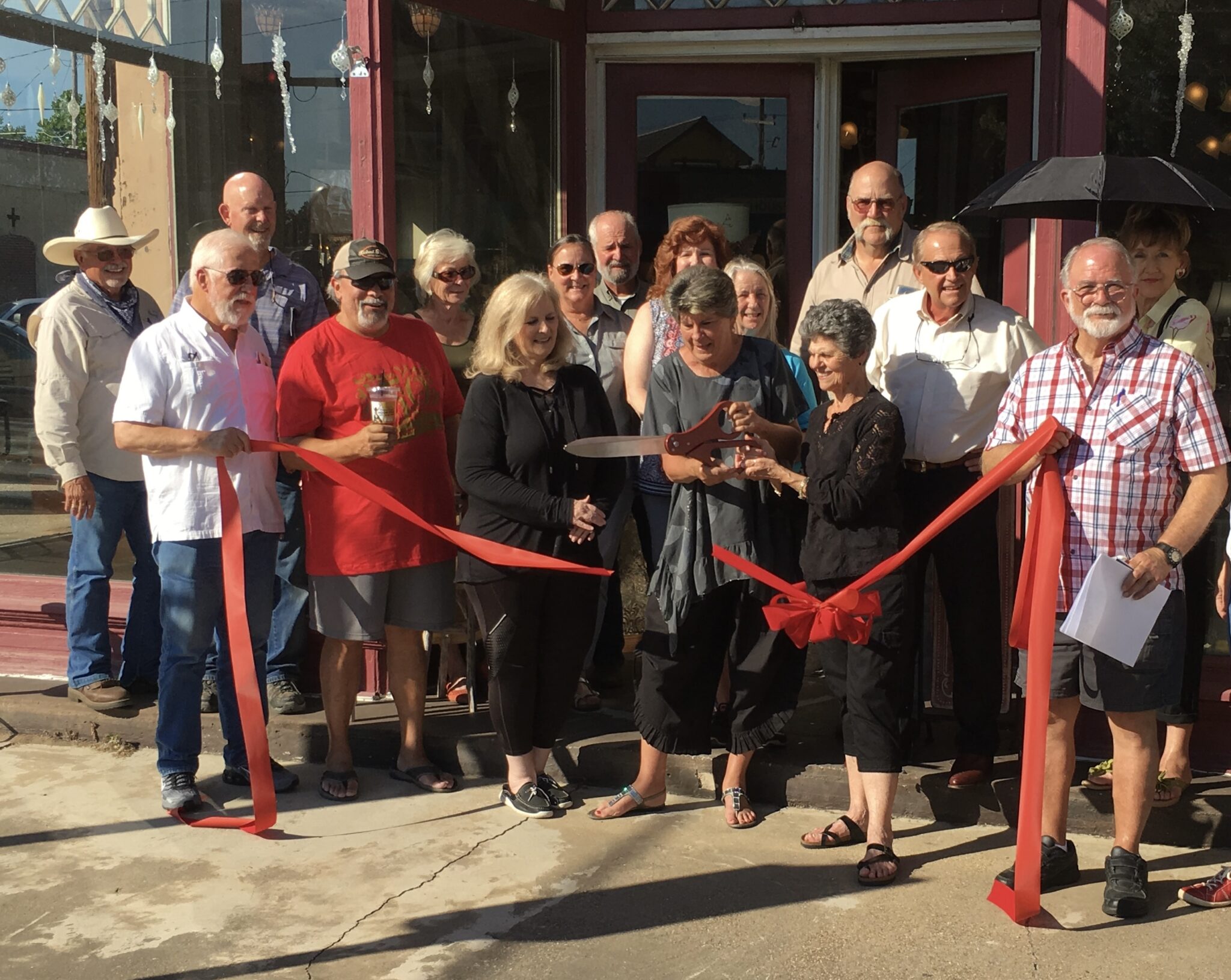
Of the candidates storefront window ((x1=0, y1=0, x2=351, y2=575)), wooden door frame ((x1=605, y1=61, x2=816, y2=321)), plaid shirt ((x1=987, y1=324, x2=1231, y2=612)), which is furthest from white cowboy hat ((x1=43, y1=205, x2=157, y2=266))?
plaid shirt ((x1=987, y1=324, x2=1231, y2=612))

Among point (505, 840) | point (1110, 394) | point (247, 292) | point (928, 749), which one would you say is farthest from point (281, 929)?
point (1110, 394)

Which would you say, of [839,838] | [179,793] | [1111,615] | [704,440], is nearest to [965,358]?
[704,440]

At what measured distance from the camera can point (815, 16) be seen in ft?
20.9

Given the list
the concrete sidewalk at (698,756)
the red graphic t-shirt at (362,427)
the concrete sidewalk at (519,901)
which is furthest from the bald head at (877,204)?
the concrete sidewalk at (519,901)

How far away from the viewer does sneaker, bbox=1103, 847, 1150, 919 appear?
3881 millimetres

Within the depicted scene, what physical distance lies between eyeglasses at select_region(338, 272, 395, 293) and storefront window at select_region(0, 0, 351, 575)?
1.24 meters

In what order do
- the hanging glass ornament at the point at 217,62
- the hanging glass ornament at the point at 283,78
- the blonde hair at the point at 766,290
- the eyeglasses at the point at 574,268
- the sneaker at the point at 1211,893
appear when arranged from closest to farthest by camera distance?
the sneaker at the point at 1211,893, the blonde hair at the point at 766,290, the eyeglasses at the point at 574,268, the hanging glass ornament at the point at 283,78, the hanging glass ornament at the point at 217,62

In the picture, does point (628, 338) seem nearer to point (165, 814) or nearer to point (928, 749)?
point (928, 749)

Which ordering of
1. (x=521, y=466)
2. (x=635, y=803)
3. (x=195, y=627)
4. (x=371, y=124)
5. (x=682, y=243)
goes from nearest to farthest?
(x=521, y=466) < (x=195, y=627) < (x=635, y=803) < (x=682, y=243) < (x=371, y=124)

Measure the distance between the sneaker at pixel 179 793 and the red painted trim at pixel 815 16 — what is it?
11.7ft

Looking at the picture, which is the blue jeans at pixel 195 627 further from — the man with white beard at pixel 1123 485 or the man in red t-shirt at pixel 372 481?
the man with white beard at pixel 1123 485

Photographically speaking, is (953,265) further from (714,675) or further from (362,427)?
(362,427)

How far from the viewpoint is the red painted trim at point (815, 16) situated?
609 cm

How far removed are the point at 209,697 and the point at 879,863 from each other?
2901mm
